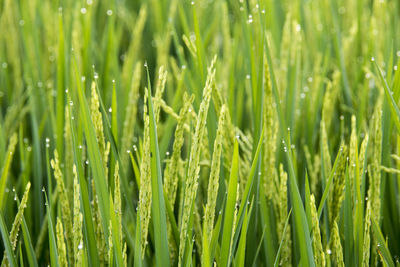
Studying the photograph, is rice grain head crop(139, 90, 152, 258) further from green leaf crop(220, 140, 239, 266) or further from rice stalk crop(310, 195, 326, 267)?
rice stalk crop(310, 195, 326, 267)

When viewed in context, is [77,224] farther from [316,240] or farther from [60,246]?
[316,240]

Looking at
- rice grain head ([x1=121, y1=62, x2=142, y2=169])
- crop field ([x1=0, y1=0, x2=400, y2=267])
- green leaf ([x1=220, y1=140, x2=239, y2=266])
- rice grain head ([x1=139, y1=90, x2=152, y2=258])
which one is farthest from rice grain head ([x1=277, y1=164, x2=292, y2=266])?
rice grain head ([x1=121, y1=62, x2=142, y2=169])

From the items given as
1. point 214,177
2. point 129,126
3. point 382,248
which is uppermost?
point 129,126

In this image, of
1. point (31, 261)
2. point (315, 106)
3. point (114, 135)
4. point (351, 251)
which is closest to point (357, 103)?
point (315, 106)

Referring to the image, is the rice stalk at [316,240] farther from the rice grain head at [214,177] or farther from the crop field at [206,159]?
the rice grain head at [214,177]

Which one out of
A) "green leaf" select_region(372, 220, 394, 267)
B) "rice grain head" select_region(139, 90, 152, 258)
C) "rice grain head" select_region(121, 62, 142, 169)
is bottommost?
"green leaf" select_region(372, 220, 394, 267)

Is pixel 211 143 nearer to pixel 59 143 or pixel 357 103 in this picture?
pixel 59 143

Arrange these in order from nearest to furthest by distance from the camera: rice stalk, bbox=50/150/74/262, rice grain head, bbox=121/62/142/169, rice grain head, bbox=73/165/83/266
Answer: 1. rice grain head, bbox=73/165/83/266
2. rice stalk, bbox=50/150/74/262
3. rice grain head, bbox=121/62/142/169

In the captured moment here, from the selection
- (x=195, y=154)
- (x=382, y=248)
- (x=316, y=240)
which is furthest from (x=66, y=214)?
(x=382, y=248)
